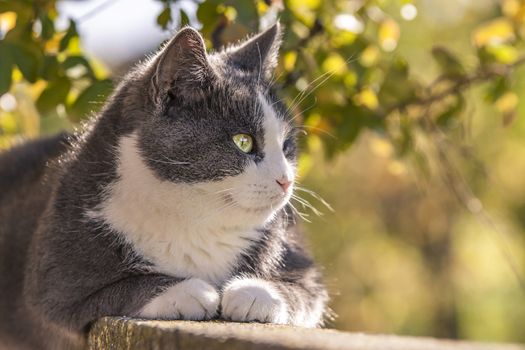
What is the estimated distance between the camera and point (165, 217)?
2.25m

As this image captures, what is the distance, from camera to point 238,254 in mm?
2373

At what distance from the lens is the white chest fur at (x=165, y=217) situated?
225cm

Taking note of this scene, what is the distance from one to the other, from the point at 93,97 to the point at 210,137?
2.02 ft

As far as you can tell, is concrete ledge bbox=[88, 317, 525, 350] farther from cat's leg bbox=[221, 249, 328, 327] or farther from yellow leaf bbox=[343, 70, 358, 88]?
yellow leaf bbox=[343, 70, 358, 88]

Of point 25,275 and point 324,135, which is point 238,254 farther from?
point 324,135

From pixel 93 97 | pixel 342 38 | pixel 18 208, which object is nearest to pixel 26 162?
pixel 18 208

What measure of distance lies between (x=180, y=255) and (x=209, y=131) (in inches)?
14.1

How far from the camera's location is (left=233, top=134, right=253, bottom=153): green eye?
2279mm

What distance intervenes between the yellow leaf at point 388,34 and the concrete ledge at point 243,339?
5.64ft

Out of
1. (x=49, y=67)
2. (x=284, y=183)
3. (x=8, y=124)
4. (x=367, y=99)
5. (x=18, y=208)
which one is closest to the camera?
(x=284, y=183)

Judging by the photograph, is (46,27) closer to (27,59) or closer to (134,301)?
(27,59)

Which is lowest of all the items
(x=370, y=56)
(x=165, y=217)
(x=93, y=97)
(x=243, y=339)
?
(x=370, y=56)

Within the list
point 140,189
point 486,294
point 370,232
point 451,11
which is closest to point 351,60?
point 140,189

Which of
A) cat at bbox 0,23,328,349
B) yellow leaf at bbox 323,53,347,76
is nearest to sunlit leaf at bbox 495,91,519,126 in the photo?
yellow leaf at bbox 323,53,347,76
